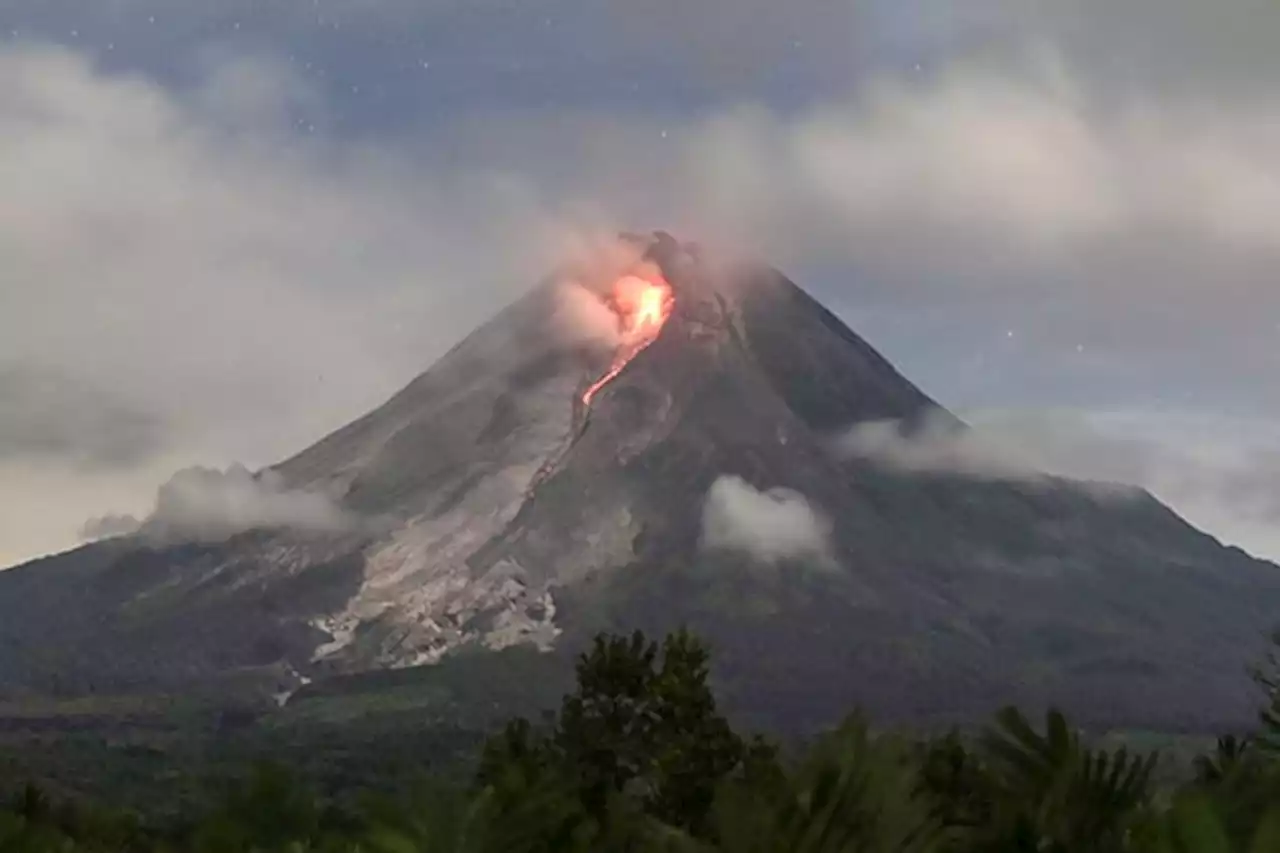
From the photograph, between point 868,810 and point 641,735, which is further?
point 641,735

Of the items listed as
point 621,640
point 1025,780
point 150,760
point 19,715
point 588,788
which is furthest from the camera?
point 19,715

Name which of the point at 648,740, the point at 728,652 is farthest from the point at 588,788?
the point at 728,652

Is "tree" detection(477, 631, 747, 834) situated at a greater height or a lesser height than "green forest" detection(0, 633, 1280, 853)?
greater

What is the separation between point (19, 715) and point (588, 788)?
152855 millimetres

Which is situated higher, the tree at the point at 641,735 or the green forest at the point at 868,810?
the tree at the point at 641,735

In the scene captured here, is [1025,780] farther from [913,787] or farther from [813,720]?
[813,720]

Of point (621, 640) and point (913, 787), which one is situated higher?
point (621, 640)

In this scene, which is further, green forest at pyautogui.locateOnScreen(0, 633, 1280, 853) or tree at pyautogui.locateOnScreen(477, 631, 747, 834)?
tree at pyautogui.locateOnScreen(477, 631, 747, 834)

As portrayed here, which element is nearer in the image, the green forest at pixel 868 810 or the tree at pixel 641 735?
the green forest at pixel 868 810

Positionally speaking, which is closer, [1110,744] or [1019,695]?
[1110,744]

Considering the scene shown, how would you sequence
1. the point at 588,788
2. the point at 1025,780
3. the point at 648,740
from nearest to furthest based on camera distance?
the point at 1025,780 < the point at 588,788 < the point at 648,740

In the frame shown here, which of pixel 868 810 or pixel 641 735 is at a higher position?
pixel 641 735

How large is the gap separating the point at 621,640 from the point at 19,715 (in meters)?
150

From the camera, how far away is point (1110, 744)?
630 centimetres
